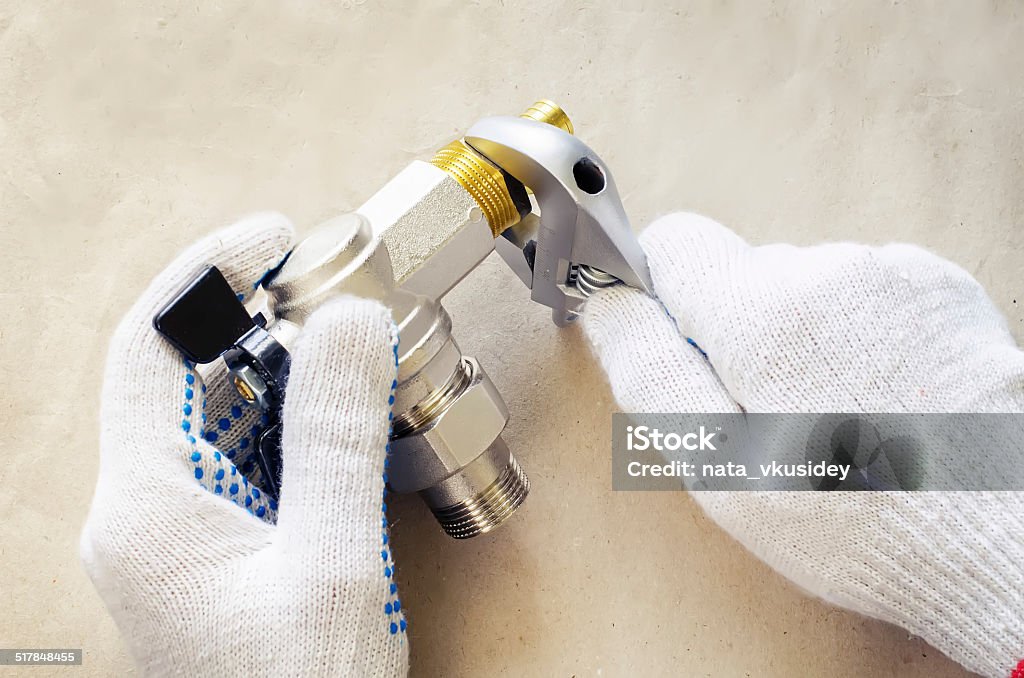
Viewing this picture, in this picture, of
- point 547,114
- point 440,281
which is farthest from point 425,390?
point 547,114

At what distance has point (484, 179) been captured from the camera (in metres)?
0.65

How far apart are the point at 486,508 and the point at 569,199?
232 millimetres

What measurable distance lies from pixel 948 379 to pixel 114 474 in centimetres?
54

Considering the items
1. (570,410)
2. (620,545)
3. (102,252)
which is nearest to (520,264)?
(570,410)

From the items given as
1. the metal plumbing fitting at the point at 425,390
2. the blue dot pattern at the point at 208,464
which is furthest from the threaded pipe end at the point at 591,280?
the blue dot pattern at the point at 208,464

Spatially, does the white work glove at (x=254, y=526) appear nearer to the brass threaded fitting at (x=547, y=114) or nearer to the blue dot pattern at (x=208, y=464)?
the blue dot pattern at (x=208, y=464)

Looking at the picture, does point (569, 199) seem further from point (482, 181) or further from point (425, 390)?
point (425, 390)

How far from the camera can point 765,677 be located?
2.26ft

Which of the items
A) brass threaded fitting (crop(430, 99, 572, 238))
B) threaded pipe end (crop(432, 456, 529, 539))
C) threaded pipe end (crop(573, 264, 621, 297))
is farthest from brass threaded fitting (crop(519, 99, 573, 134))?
threaded pipe end (crop(432, 456, 529, 539))

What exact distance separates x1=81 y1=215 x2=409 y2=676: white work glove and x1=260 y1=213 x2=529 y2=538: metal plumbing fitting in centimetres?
3

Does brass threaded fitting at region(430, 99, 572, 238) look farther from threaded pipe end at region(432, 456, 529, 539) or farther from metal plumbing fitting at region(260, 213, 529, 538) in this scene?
threaded pipe end at region(432, 456, 529, 539)

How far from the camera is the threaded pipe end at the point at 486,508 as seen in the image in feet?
2.18

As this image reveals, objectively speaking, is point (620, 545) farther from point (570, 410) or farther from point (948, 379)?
point (948, 379)

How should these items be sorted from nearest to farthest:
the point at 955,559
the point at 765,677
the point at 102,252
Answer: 1. the point at 955,559
2. the point at 765,677
3. the point at 102,252
